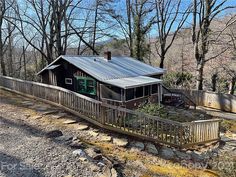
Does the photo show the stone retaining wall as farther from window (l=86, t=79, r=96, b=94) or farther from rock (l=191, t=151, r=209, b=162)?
rock (l=191, t=151, r=209, b=162)

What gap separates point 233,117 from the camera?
53.0 ft

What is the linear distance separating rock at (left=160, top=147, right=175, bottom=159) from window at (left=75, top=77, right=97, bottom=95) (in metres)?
7.03

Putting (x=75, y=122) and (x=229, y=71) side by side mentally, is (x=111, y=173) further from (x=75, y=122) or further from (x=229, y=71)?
(x=229, y=71)

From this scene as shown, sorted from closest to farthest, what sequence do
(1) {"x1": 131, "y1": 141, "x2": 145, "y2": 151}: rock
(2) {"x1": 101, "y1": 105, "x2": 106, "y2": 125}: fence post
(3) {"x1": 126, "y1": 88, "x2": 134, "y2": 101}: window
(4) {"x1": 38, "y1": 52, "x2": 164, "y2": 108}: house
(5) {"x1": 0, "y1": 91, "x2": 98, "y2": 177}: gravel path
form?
1. (5) {"x1": 0, "y1": 91, "x2": 98, "y2": 177}: gravel path
2. (1) {"x1": 131, "y1": 141, "x2": 145, "y2": 151}: rock
3. (2) {"x1": 101, "y1": 105, "x2": 106, "y2": 125}: fence post
4. (4) {"x1": 38, "y1": 52, "x2": 164, "y2": 108}: house
5. (3) {"x1": 126, "y1": 88, "x2": 134, "y2": 101}: window

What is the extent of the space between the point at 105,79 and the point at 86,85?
1.83 metres

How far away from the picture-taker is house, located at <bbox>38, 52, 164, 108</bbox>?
13992mm

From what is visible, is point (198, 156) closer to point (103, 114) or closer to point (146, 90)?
point (103, 114)

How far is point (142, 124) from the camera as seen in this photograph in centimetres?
944

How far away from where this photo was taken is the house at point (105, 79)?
45.9 feet

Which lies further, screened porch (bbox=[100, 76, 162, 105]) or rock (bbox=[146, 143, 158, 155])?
screened porch (bbox=[100, 76, 162, 105])

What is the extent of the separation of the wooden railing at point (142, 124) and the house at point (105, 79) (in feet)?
9.41

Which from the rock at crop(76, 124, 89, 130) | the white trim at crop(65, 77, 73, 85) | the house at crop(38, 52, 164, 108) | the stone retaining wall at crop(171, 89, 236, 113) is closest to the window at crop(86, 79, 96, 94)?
the house at crop(38, 52, 164, 108)

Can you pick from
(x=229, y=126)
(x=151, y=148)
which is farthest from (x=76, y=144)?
(x=229, y=126)

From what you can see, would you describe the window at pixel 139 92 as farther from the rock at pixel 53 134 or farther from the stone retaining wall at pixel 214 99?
the rock at pixel 53 134
